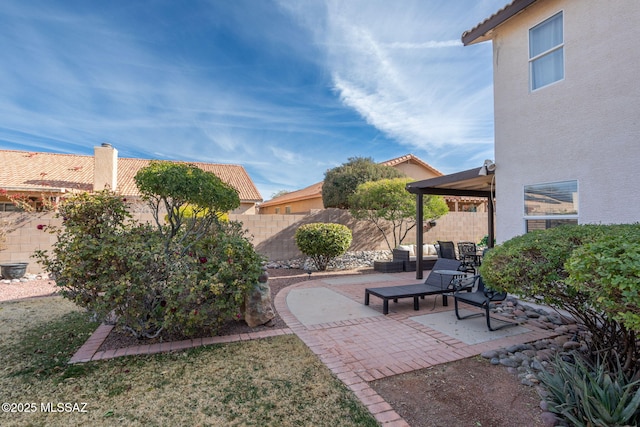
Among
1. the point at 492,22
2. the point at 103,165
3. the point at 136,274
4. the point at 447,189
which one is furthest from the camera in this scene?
the point at 103,165

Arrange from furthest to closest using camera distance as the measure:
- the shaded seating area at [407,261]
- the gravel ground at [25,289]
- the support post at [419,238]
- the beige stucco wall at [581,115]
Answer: the shaded seating area at [407,261] < the support post at [419,238] < the gravel ground at [25,289] < the beige stucco wall at [581,115]

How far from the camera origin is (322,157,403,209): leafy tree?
67.1 ft

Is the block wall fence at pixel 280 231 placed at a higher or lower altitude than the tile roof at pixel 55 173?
lower

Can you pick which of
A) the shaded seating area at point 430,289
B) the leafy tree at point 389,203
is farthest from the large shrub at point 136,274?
the leafy tree at point 389,203

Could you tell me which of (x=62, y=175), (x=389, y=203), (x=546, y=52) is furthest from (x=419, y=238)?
(x=62, y=175)

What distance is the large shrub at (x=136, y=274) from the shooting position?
14.1ft

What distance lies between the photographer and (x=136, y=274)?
439cm

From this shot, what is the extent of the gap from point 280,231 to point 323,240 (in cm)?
314

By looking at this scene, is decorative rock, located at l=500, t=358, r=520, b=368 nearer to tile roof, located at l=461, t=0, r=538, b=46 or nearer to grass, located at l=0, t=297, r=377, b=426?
grass, located at l=0, t=297, r=377, b=426

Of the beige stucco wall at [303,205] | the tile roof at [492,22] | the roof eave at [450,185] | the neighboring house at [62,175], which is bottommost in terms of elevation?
the roof eave at [450,185]

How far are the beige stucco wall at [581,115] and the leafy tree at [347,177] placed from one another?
43.1 ft

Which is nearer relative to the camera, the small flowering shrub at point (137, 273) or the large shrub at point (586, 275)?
the large shrub at point (586, 275)

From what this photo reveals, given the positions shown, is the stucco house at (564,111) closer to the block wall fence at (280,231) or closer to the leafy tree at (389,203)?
the leafy tree at (389,203)

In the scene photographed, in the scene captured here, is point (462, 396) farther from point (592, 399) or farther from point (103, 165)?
point (103, 165)
